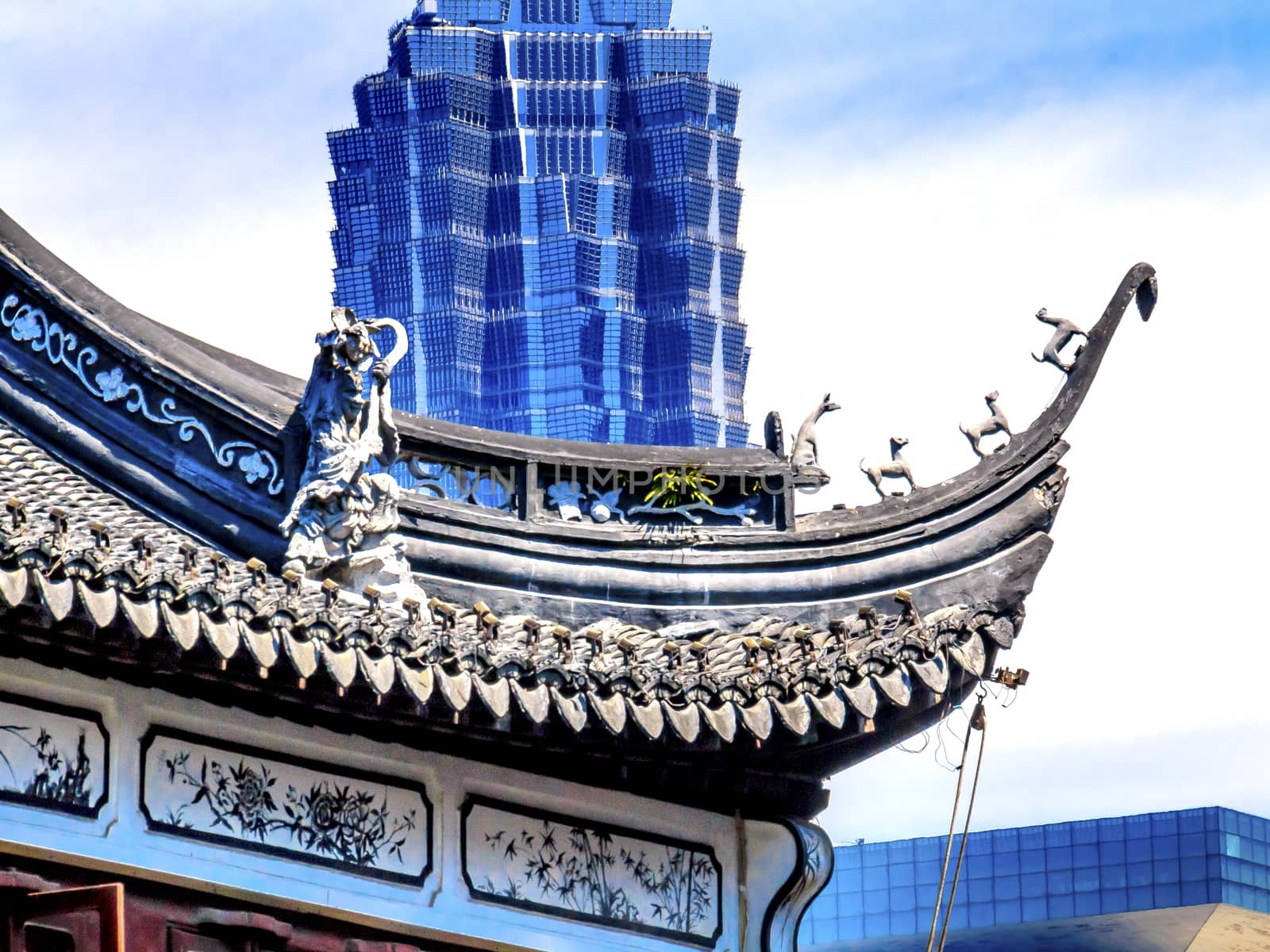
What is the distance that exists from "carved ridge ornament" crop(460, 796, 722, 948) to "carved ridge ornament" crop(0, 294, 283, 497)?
2.18 m

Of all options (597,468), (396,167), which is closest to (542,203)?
(396,167)

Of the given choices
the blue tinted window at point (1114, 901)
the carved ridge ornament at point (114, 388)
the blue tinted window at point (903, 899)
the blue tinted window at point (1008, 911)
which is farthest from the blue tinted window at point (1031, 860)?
the carved ridge ornament at point (114, 388)

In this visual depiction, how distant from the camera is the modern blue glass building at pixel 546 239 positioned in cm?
16762

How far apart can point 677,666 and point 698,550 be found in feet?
5.06

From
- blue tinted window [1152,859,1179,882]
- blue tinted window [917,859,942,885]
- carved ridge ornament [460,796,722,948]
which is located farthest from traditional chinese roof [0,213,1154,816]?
blue tinted window [917,859,942,885]

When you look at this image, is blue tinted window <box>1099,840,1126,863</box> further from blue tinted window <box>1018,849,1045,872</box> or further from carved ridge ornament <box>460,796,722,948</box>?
carved ridge ornament <box>460,796,722,948</box>

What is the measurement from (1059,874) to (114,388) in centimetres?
3888

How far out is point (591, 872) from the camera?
519 inches

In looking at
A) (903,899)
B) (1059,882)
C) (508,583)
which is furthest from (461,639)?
(903,899)

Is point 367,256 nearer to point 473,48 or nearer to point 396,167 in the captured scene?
point 396,167

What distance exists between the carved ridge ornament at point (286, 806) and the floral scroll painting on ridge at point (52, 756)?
241mm

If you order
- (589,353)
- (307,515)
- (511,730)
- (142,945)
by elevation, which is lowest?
(142,945)

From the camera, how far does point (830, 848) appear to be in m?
14.2

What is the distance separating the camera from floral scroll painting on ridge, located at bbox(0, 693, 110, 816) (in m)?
11.3
